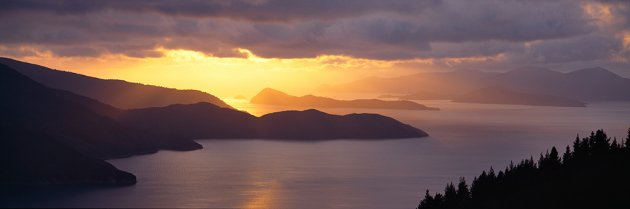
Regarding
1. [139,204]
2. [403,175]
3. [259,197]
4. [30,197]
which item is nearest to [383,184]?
[403,175]

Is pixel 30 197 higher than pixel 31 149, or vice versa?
pixel 31 149

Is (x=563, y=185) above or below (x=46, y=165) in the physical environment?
below

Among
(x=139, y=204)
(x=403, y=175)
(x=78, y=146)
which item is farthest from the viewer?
(x=78, y=146)

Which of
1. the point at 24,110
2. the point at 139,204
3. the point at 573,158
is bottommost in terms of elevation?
the point at 139,204

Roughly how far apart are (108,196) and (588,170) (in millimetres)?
80143

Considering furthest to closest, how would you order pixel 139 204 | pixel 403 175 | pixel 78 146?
pixel 78 146 → pixel 403 175 → pixel 139 204

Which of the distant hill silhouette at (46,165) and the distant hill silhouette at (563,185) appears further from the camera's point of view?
the distant hill silhouette at (46,165)

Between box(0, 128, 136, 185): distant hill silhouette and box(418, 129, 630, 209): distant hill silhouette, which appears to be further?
box(0, 128, 136, 185): distant hill silhouette

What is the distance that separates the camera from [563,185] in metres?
93.1

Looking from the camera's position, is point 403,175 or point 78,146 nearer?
point 403,175

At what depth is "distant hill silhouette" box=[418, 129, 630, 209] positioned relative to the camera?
84.9 meters

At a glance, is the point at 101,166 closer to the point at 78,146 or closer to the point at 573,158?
the point at 78,146

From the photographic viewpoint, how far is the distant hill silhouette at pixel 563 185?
84.9 m

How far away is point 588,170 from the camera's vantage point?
317ft
